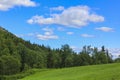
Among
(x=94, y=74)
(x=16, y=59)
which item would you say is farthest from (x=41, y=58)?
(x=94, y=74)

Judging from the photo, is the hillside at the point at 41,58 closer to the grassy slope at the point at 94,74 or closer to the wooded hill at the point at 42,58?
the wooded hill at the point at 42,58

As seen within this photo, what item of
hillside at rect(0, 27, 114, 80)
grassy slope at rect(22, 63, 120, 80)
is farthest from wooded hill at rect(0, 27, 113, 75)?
grassy slope at rect(22, 63, 120, 80)

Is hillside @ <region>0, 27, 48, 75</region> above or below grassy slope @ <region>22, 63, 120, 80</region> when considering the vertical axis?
above

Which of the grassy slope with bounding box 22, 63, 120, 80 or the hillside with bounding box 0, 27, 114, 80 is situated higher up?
the hillside with bounding box 0, 27, 114, 80

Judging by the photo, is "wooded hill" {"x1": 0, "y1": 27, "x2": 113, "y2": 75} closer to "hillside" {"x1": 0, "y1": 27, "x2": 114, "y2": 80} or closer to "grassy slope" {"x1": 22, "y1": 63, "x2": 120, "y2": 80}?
"hillside" {"x1": 0, "y1": 27, "x2": 114, "y2": 80}

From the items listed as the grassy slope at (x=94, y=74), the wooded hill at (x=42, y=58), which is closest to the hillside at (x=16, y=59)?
the wooded hill at (x=42, y=58)

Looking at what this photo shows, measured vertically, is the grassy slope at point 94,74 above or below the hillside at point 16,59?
below

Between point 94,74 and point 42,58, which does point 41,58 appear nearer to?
point 42,58

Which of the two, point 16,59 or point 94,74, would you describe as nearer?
point 94,74

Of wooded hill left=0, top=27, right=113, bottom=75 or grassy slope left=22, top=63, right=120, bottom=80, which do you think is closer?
grassy slope left=22, top=63, right=120, bottom=80

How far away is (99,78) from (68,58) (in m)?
103

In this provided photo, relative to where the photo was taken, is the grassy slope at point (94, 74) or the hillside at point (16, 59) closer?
the grassy slope at point (94, 74)

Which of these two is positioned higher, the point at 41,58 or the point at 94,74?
the point at 41,58

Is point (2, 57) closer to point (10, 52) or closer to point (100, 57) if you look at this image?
point (10, 52)
